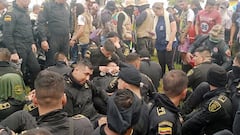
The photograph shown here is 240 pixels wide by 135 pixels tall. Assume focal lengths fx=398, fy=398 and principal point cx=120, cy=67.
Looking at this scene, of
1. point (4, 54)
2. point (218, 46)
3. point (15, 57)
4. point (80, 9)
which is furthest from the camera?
point (80, 9)

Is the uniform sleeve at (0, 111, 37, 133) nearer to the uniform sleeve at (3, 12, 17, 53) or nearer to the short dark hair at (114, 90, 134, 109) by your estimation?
the short dark hair at (114, 90, 134, 109)

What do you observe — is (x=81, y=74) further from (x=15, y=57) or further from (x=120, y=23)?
(x=120, y=23)

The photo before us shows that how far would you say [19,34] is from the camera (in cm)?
713

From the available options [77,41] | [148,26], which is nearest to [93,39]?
[77,41]

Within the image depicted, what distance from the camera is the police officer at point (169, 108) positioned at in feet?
11.1

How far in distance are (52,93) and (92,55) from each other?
301 centimetres

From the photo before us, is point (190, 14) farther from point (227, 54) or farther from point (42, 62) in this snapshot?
point (42, 62)

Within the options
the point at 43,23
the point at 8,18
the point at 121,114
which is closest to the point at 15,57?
the point at 8,18

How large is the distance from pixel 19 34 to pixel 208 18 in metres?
3.69

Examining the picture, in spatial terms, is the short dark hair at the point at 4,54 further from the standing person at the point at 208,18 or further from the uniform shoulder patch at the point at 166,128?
the standing person at the point at 208,18

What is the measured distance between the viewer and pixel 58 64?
227 inches

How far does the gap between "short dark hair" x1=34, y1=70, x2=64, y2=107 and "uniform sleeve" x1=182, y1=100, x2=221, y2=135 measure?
1.82 m

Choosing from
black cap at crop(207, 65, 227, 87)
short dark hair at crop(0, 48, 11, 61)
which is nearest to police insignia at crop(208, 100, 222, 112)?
black cap at crop(207, 65, 227, 87)

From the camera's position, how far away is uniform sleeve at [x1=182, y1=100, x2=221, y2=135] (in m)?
4.13
